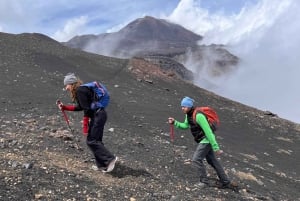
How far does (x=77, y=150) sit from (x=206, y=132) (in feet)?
8.90

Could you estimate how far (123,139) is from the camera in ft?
41.8

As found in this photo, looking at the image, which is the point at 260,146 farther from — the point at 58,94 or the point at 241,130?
the point at 58,94

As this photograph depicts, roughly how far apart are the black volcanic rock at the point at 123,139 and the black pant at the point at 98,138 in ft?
0.91

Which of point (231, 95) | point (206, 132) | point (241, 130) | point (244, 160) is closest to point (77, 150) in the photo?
point (206, 132)

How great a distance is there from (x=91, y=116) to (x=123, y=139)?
11.8 feet

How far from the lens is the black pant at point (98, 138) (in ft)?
30.0

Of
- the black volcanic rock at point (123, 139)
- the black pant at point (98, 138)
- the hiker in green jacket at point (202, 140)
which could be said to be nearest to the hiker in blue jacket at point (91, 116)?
the black pant at point (98, 138)

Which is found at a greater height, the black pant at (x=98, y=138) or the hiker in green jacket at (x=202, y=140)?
the hiker in green jacket at (x=202, y=140)

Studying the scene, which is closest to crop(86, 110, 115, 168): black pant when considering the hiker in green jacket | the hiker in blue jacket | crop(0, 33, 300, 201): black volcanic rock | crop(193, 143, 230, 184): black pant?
the hiker in blue jacket

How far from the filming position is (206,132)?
9531 mm

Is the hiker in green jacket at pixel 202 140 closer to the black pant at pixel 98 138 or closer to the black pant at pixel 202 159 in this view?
the black pant at pixel 202 159

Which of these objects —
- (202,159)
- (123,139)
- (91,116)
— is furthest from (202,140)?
(123,139)

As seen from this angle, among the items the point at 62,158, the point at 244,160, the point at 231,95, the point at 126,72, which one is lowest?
the point at 62,158

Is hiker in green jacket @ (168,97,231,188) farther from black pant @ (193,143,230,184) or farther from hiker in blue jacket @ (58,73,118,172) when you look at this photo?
hiker in blue jacket @ (58,73,118,172)
